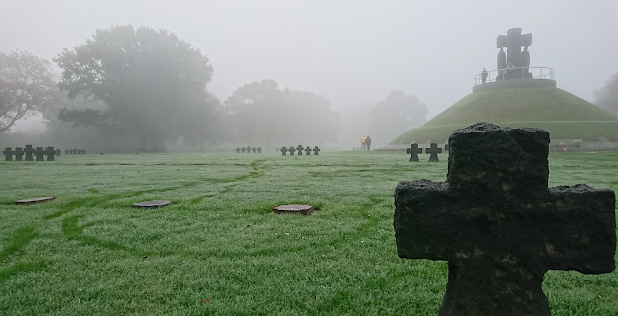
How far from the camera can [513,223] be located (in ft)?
5.81

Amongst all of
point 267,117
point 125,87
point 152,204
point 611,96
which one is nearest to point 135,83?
point 125,87

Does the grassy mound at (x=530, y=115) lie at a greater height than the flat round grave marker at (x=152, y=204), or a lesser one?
greater

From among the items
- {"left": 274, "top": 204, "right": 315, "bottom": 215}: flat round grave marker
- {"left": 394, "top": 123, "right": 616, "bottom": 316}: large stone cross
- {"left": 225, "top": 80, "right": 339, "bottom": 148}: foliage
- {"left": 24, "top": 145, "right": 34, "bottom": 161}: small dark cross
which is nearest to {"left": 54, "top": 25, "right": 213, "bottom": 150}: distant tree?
{"left": 225, "top": 80, "right": 339, "bottom": 148}: foliage

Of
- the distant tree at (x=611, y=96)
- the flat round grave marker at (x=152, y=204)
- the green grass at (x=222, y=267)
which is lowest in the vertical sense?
the green grass at (x=222, y=267)

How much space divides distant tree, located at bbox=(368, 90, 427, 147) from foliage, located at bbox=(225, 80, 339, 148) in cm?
2208

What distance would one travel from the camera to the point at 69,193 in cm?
693

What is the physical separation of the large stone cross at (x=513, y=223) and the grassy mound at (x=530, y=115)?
3604cm

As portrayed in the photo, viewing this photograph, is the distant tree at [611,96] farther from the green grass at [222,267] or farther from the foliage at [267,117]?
the green grass at [222,267]

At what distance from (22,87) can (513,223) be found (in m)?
48.3

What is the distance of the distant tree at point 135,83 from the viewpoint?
129 feet

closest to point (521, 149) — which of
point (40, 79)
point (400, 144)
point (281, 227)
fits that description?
point (281, 227)

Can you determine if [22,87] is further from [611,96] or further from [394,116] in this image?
[611,96]

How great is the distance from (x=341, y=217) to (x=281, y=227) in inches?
35.8

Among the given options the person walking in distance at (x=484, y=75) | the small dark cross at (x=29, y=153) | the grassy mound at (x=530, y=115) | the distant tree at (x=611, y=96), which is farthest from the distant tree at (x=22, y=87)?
the distant tree at (x=611, y=96)
